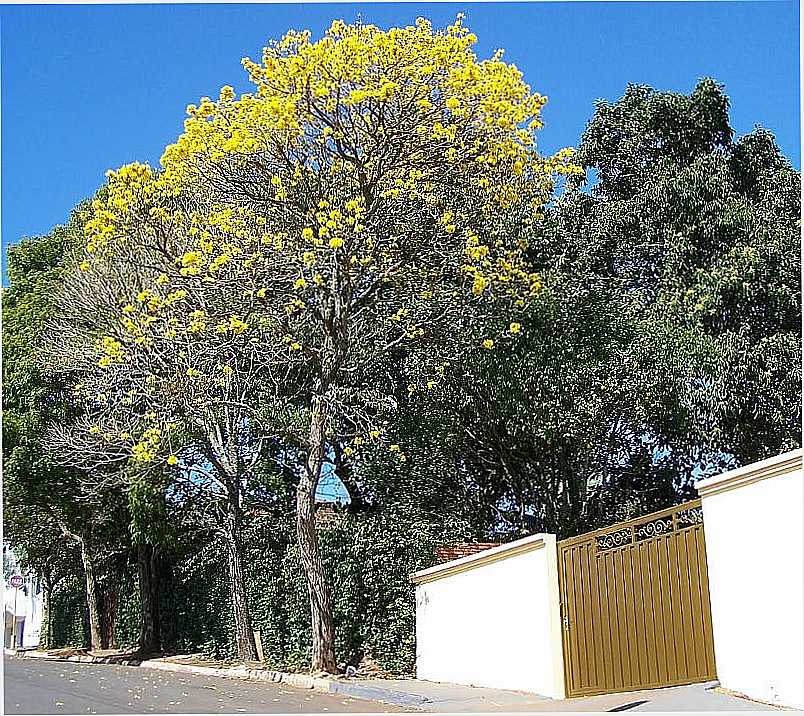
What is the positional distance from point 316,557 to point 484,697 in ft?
11.3

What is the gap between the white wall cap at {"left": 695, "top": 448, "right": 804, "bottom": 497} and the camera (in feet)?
19.6

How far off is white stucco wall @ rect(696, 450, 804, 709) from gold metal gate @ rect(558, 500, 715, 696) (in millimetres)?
495

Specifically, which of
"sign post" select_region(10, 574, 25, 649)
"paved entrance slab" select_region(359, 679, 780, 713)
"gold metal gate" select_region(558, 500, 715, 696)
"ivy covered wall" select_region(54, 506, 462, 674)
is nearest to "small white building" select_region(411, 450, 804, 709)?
"gold metal gate" select_region(558, 500, 715, 696)

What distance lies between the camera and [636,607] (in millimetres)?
7730

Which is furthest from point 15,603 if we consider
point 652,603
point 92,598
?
point 652,603

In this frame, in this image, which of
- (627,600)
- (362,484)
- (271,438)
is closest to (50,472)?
(271,438)

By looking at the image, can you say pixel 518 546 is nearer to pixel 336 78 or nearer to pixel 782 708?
pixel 782 708

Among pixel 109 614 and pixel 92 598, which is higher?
pixel 92 598

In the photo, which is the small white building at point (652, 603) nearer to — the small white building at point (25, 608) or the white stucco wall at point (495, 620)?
the white stucco wall at point (495, 620)

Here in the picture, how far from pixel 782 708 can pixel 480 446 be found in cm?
826

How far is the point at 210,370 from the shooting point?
12.6m

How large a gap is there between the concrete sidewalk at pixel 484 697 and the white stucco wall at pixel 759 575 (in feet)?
0.64

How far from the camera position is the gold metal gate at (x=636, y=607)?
292 inches

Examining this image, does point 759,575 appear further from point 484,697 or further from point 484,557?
point 484,557
